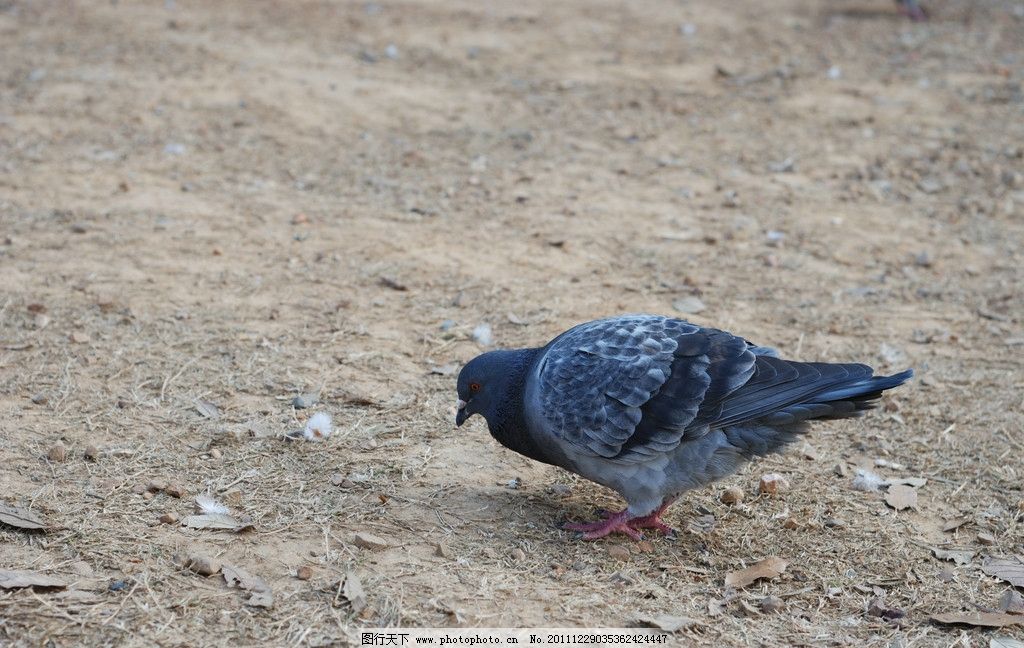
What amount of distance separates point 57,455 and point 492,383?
1820 mm

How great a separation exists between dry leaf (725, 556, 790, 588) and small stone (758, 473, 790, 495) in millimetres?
561

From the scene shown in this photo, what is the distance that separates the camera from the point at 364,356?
5465mm

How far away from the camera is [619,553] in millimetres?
4082

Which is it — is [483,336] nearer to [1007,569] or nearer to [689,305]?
[689,305]

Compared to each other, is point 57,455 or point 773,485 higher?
point 57,455

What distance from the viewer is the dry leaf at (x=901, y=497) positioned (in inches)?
177

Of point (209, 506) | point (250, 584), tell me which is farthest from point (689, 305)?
point (250, 584)

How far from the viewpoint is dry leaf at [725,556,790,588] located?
3916 millimetres

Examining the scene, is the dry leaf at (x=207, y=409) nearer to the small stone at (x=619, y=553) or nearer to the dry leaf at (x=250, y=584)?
the dry leaf at (x=250, y=584)

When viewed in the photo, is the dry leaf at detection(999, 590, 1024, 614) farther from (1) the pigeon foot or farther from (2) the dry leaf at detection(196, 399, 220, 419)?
(2) the dry leaf at detection(196, 399, 220, 419)

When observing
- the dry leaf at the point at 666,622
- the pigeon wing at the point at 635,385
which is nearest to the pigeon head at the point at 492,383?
the pigeon wing at the point at 635,385

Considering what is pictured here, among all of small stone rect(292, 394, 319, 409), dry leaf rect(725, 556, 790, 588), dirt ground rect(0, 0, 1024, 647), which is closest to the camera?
dirt ground rect(0, 0, 1024, 647)

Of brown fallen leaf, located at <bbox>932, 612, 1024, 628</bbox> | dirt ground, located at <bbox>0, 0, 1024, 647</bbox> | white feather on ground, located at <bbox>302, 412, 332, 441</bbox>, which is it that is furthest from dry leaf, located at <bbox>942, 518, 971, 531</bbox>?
white feather on ground, located at <bbox>302, 412, 332, 441</bbox>

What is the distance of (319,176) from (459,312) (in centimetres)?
243
